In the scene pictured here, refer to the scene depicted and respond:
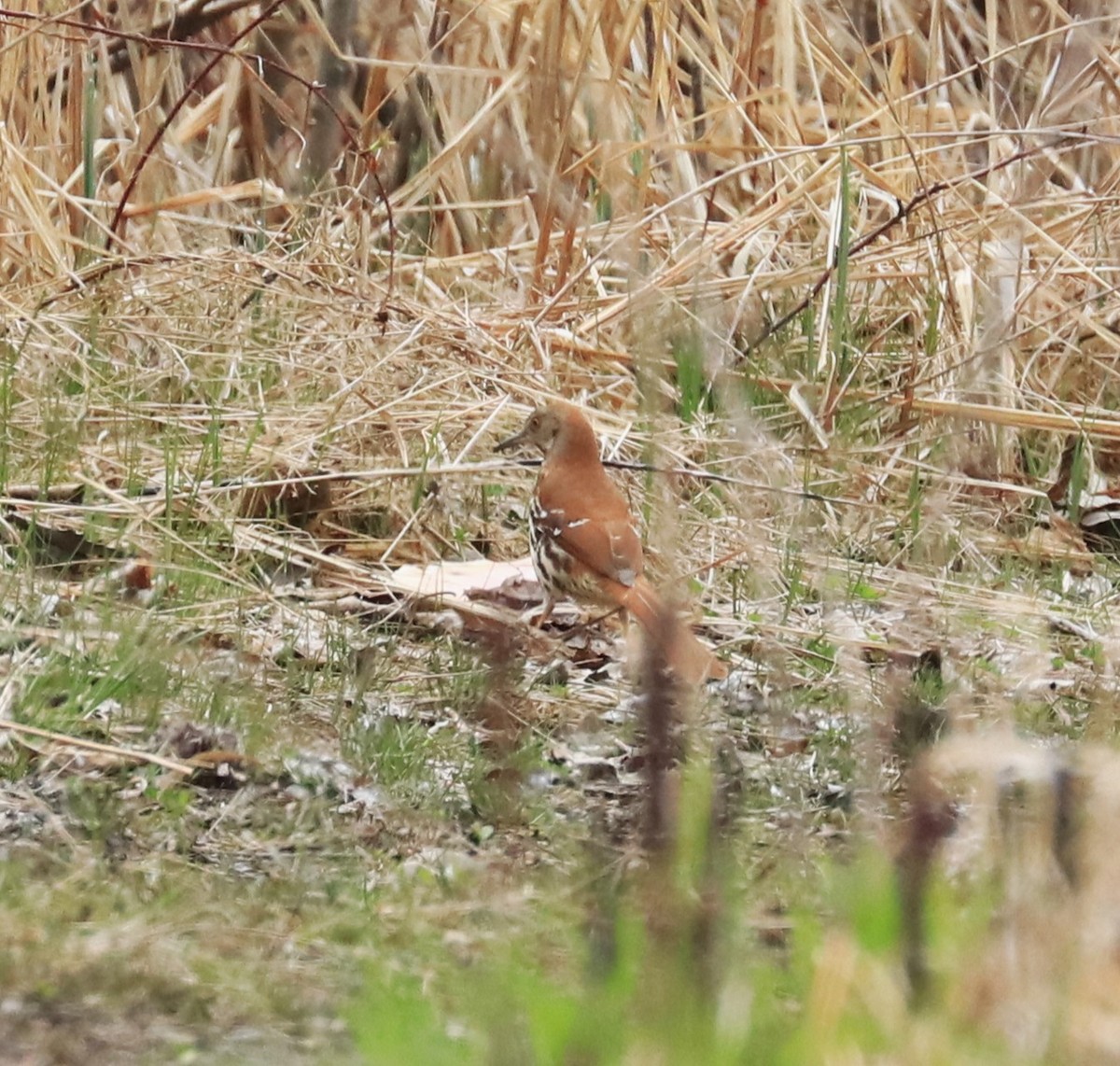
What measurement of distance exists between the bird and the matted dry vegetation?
0.31ft

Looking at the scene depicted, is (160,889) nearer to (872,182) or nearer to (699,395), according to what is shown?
(699,395)

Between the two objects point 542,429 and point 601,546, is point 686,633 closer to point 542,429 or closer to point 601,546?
point 601,546

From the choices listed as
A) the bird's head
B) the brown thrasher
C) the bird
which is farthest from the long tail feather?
the bird

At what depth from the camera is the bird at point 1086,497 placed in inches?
201

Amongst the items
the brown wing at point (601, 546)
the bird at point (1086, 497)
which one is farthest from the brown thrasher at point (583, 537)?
the bird at point (1086, 497)

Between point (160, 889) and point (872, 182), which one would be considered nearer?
point (160, 889)

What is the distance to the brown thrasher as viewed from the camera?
4195 mm

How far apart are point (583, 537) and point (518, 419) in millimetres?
1147

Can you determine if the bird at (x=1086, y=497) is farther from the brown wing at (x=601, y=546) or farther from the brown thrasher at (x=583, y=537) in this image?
the brown wing at (x=601, y=546)

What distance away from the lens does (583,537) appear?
4191mm

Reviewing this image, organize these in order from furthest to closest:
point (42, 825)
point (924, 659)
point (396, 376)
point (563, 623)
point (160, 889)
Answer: point (396, 376)
point (563, 623)
point (924, 659)
point (42, 825)
point (160, 889)

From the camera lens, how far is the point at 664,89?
5910 mm

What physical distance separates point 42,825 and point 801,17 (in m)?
3.87

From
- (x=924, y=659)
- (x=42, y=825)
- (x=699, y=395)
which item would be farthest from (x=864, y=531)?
(x=42, y=825)
